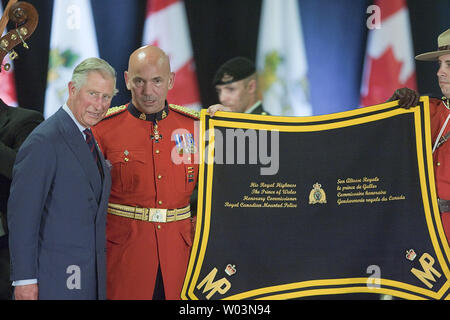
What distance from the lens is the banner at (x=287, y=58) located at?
4.37m

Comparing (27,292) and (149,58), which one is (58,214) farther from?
(149,58)

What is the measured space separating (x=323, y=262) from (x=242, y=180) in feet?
1.91

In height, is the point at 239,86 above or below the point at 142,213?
above

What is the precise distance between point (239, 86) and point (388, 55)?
3.74ft

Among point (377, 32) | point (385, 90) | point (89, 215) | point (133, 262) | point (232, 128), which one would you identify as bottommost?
point (133, 262)

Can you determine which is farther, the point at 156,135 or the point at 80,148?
the point at 156,135

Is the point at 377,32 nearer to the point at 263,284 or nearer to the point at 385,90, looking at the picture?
the point at 385,90

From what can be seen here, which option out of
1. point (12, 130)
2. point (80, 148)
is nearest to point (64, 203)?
point (80, 148)

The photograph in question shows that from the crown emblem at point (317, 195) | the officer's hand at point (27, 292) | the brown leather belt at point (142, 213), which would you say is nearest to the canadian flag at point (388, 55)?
the crown emblem at point (317, 195)

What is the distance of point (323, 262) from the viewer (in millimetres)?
2969

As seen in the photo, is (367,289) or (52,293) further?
(367,289)

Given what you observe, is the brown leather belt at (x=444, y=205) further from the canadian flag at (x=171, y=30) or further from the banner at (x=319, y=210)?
the canadian flag at (x=171, y=30)

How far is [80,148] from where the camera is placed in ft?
8.32

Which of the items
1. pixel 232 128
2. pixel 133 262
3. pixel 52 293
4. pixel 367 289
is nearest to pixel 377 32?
pixel 232 128
